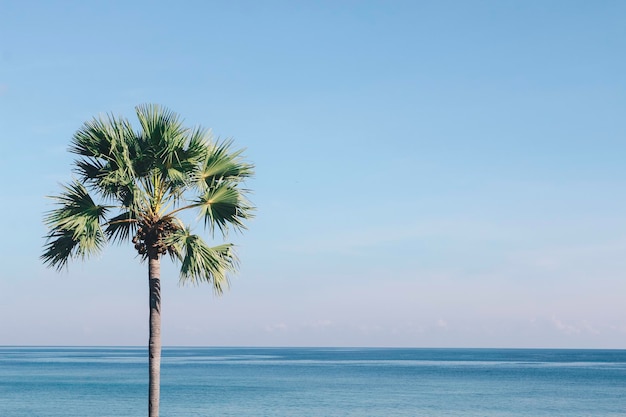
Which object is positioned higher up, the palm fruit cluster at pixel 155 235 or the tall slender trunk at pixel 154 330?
the palm fruit cluster at pixel 155 235

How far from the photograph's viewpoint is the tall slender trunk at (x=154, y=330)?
1769 centimetres

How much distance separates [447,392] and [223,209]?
74199 mm

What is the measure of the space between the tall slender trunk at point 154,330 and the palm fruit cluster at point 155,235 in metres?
0.16

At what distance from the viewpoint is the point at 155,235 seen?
18.5 metres

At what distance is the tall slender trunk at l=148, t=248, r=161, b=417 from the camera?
696 inches

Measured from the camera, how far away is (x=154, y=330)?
59.5 feet

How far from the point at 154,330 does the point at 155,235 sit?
211cm

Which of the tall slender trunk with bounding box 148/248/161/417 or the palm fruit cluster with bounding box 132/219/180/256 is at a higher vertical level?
the palm fruit cluster with bounding box 132/219/180/256

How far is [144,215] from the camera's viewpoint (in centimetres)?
1852

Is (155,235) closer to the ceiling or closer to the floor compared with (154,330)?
closer to the ceiling

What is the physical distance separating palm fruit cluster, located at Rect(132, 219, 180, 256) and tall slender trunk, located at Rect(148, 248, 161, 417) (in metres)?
0.16

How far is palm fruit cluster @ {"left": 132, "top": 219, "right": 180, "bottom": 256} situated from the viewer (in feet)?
60.4

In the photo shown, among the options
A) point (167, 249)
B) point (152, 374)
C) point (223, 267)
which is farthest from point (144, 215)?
point (152, 374)

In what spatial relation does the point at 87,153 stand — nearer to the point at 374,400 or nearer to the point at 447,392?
the point at 374,400
